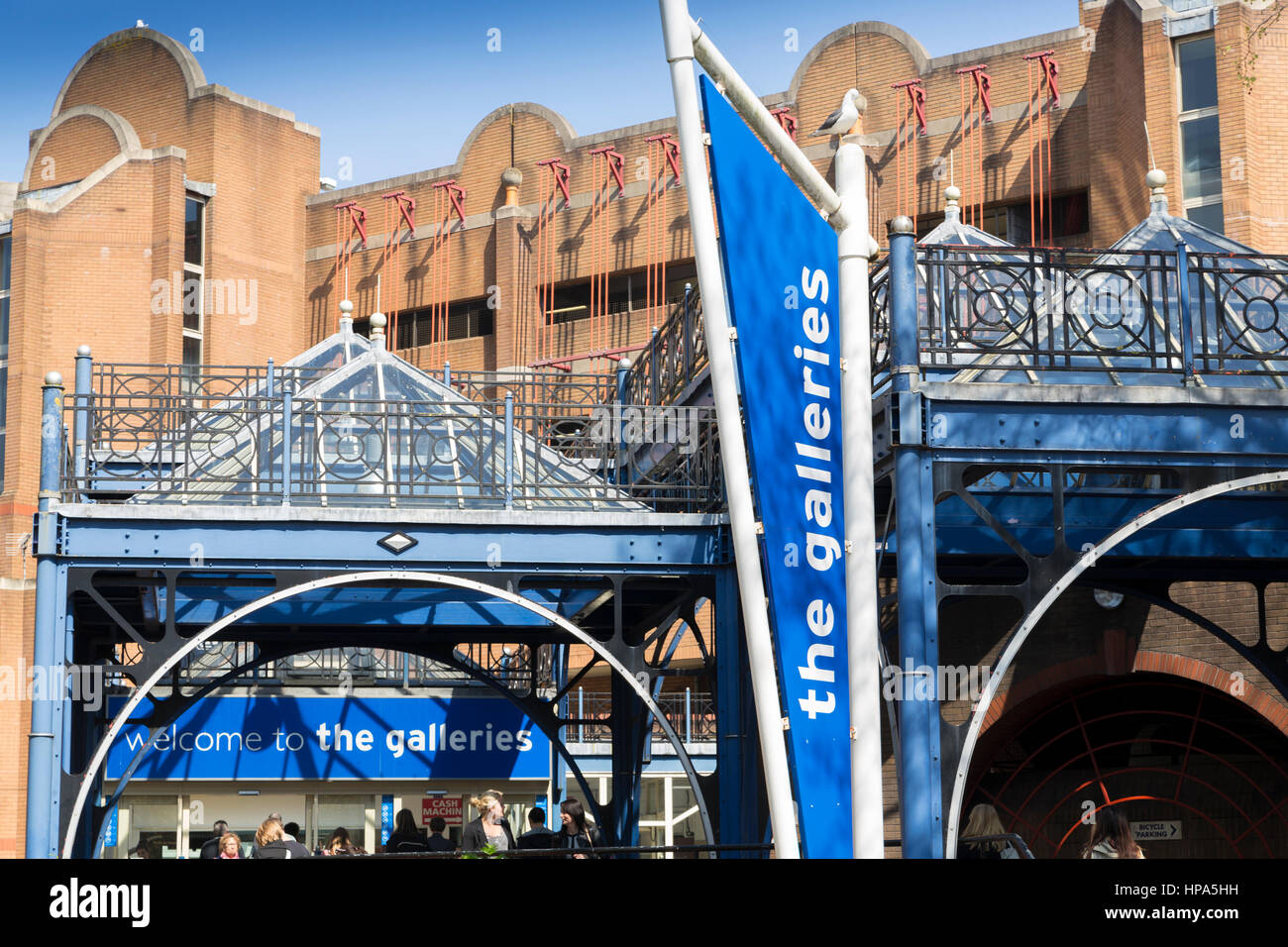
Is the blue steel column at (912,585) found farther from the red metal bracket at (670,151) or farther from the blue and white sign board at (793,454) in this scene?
the red metal bracket at (670,151)

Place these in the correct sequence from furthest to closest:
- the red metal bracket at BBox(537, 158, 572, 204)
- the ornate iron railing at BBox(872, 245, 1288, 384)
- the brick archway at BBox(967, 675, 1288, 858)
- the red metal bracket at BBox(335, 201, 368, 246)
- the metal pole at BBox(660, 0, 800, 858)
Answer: the red metal bracket at BBox(335, 201, 368, 246), the red metal bracket at BBox(537, 158, 572, 204), the brick archway at BBox(967, 675, 1288, 858), the ornate iron railing at BBox(872, 245, 1288, 384), the metal pole at BBox(660, 0, 800, 858)

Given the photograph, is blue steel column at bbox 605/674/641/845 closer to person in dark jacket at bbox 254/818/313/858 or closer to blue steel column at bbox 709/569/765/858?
blue steel column at bbox 709/569/765/858

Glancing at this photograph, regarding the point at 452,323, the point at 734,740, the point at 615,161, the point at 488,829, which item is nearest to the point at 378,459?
the point at 488,829

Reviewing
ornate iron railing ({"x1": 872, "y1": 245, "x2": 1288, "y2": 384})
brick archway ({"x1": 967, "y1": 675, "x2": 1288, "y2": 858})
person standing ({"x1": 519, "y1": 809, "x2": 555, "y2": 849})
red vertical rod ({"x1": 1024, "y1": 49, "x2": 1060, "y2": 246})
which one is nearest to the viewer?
ornate iron railing ({"x1": 872, "y1": 245, "x2": 1288, "y2": 384})

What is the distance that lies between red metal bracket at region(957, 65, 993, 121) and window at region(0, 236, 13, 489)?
21.6 meters

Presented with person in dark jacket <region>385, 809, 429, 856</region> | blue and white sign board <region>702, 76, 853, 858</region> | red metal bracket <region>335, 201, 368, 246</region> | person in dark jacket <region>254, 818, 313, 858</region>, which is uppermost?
red metal bracket <region>335, 201, 368, 246</region>

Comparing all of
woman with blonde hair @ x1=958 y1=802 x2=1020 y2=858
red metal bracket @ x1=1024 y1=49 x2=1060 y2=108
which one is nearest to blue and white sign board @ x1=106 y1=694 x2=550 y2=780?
woman with blonde hair @ x1=958 y1=802 x2=1020 y2=858

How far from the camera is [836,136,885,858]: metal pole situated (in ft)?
21.8

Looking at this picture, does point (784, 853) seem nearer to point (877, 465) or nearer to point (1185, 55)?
point (877, 465)

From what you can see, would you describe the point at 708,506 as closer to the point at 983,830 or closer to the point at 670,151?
the point at 983,830

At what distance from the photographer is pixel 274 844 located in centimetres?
1211

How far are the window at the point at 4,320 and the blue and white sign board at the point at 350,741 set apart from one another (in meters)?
14.1

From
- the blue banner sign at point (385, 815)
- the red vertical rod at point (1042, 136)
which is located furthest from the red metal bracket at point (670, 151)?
the blue banner sign at point (385, 815)

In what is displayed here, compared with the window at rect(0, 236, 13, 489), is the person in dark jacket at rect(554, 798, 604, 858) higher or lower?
lower
